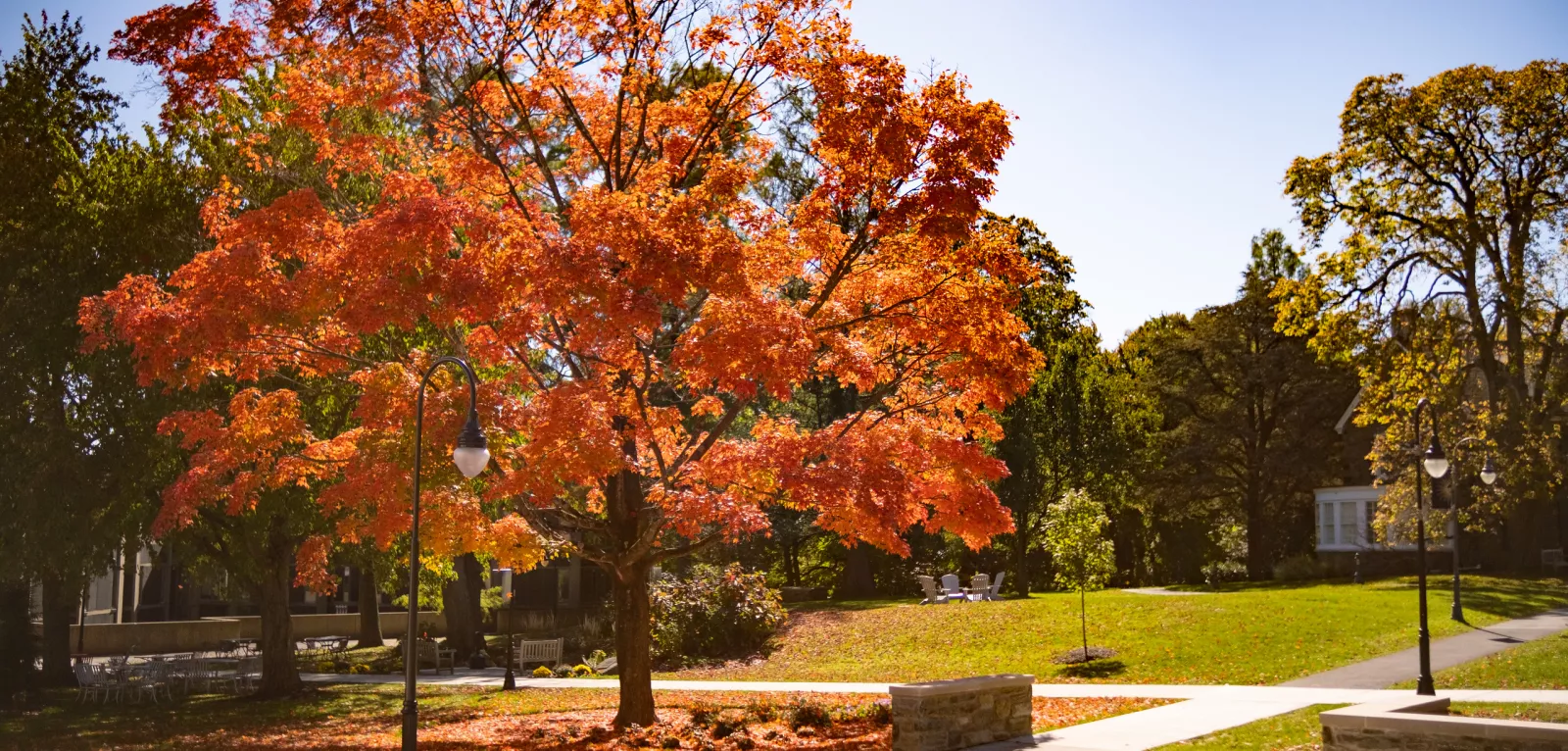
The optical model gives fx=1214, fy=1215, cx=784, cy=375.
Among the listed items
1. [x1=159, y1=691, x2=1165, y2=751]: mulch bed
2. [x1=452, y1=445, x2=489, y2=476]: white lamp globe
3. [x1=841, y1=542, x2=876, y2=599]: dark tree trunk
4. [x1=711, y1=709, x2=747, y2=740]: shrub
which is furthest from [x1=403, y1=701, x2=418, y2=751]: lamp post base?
[x1=841, y1=542, x2=876, y2=599]: dark tree trunk

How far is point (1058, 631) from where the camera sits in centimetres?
2831

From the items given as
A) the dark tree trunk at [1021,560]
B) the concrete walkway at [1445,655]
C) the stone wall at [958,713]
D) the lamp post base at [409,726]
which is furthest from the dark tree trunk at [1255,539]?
the lamp post base at [409,726]

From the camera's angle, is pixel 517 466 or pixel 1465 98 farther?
pixel 1465 98

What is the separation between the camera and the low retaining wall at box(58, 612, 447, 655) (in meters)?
40.3

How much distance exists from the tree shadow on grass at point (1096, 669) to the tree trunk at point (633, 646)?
9642 millimetres

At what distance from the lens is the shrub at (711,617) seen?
1241 inches

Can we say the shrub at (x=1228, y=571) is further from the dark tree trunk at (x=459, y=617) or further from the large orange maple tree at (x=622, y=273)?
the large orange maple tree at (x=622, y=273)

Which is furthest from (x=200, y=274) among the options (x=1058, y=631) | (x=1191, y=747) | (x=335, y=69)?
(x=1058, y=631)

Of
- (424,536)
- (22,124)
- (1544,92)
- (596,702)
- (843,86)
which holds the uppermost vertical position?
(1544,92)

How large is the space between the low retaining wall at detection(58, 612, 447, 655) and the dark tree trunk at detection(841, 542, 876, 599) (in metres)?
14.6

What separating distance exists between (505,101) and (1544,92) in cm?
3139

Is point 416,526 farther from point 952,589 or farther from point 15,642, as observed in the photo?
point 952,589

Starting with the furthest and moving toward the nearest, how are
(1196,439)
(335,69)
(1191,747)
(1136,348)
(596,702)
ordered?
(1136,348)
(1196,439)
(596,702)
(335,69)
(1191,747)

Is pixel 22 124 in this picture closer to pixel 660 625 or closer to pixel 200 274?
pixel 200 274
